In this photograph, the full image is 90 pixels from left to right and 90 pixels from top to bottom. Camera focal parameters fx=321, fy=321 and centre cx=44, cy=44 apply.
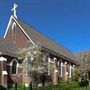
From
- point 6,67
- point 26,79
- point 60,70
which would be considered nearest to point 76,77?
point 60,70

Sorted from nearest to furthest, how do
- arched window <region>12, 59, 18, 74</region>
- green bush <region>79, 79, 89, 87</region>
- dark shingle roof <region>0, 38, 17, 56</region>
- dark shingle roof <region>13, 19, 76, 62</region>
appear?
dark shingle roof <region>0, 38, 17, 56</region>, arched window <region>12, 59, 18, 74</region>, green bush <region>79, 79, 89, 87</region>, dark shingle roof <region>13, 19, 76, 62</region>

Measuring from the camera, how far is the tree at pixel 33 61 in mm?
44444

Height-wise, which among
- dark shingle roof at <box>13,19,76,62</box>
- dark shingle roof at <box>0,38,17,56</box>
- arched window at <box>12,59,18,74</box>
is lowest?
arched window at <box>12,59,18,74</box>

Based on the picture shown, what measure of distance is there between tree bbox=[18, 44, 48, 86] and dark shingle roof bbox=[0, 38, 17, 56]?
1.88 m

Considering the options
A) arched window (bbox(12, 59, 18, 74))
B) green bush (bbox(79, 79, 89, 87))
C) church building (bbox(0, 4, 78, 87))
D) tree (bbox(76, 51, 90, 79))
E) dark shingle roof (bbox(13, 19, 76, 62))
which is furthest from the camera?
tree (bbox(76, 51, 90, 79))

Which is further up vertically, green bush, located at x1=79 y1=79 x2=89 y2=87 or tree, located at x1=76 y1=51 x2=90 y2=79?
tree, located at x1=76 y1=51 x2=90 y2=79

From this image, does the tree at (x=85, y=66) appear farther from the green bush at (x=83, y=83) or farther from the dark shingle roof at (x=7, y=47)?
the dark shingle roof at (x=7, y=47)

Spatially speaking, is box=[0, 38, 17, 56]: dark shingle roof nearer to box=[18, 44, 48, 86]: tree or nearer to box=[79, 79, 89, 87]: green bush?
box=[18, 44, 48, 86]: tree

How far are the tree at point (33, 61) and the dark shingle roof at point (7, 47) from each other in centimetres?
188

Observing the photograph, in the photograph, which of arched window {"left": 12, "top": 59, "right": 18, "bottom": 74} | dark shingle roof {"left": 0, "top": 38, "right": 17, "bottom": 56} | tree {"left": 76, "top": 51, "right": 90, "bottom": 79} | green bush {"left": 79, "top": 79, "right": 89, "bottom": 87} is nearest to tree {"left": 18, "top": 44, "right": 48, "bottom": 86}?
arched window {"left": 12, "top": 59, "right": 18, "bottom": 74}

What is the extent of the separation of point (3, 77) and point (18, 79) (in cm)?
425

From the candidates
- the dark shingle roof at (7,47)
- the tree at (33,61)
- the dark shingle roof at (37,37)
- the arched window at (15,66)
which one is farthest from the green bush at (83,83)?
the dark shingle roof at (7,47)

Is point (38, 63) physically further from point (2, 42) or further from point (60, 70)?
point (60, 70)

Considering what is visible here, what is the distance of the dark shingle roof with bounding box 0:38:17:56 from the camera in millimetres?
45381
